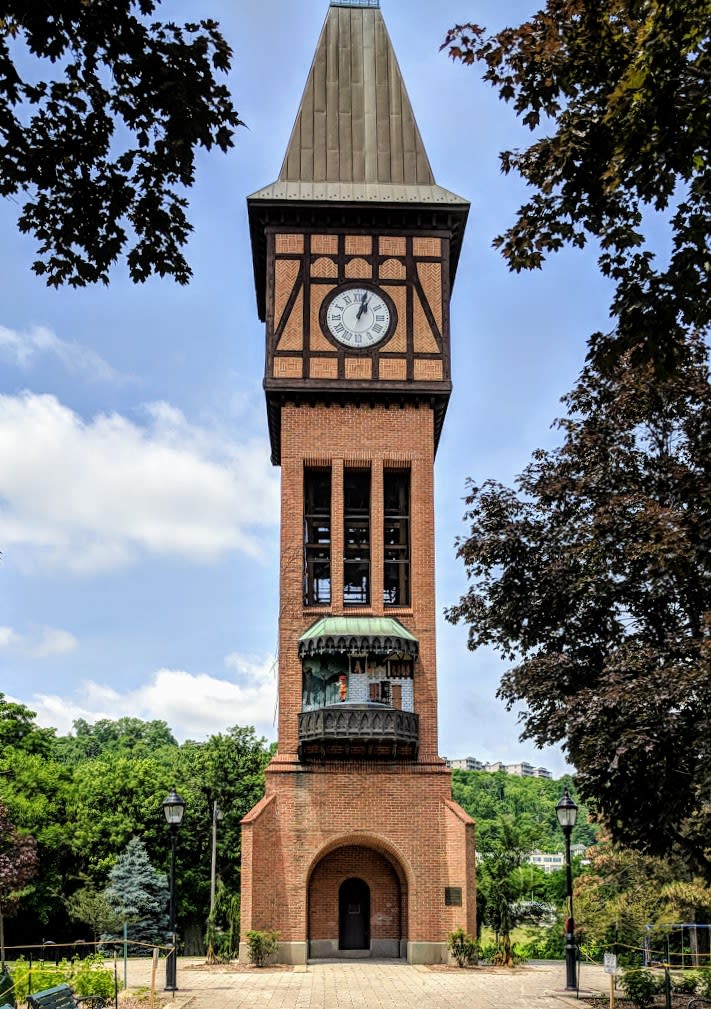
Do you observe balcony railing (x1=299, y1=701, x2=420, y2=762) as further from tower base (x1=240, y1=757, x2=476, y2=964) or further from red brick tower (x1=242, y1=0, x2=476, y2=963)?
tower base (x1=240, y1=757, x2=476, y2=964)

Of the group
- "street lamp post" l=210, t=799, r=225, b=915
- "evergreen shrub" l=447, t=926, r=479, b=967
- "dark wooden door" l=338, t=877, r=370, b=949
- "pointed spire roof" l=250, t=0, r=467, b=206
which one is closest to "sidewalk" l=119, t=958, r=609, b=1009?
"evergreen shrub" l=447, t=926, r=479, b=967

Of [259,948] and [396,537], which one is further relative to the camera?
[396,537]

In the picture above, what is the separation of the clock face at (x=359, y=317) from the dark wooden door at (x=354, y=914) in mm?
14597

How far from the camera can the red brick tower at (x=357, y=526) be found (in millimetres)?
29031

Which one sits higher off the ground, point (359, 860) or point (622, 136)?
point (622, 136)

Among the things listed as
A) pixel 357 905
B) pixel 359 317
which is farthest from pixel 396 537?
pixel 357 905

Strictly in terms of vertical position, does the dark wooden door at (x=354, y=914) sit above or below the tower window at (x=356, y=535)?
below

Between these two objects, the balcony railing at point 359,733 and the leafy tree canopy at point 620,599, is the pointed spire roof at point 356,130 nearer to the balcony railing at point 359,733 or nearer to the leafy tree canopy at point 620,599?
the balcony railing at point 359,733

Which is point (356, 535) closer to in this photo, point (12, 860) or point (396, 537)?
point (396, 537)

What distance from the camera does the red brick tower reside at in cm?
2903

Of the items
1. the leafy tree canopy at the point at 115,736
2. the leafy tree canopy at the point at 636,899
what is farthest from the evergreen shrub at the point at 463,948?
the leafy tree canopy at the point at 115,736

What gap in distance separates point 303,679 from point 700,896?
1390 cm

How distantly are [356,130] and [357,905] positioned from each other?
22404 millimetres

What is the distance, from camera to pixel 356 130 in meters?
35.2
